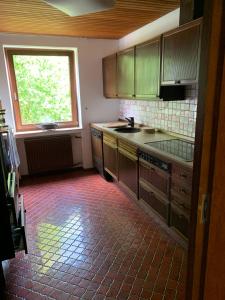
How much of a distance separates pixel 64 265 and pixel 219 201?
176 cm

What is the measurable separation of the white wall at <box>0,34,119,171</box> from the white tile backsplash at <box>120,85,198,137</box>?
58 cm

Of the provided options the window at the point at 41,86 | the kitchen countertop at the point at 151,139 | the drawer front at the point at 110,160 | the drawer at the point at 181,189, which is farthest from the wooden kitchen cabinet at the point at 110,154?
the drawer at the point at 181,189

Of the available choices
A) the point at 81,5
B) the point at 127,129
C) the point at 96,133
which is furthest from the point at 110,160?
the point at 81,5

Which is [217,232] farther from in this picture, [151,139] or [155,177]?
[151,139]

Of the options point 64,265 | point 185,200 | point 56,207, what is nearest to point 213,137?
point 185,200

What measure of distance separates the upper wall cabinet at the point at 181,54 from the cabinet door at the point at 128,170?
3.40ft

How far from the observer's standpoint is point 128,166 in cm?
309

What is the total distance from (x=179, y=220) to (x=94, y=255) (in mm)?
885

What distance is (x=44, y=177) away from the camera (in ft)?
14.1

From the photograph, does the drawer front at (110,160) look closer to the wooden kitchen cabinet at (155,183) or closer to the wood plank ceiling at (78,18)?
the wooden kitchen cabinet at (155,183)

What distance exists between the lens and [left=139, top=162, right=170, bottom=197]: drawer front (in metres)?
2.30

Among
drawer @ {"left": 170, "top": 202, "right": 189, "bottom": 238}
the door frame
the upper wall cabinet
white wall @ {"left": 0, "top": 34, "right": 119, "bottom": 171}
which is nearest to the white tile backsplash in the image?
the upper wall cabinet

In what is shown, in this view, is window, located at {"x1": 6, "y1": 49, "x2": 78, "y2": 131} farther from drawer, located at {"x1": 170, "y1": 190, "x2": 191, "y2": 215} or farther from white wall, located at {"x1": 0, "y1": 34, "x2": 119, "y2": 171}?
drawer, located at {"x1": 170, "y1": 190, "x2": 191, "y2": 215}

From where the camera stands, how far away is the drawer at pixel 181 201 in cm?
200
